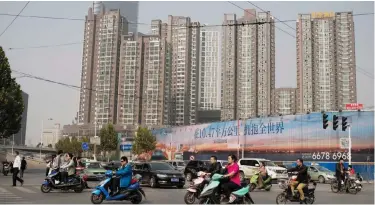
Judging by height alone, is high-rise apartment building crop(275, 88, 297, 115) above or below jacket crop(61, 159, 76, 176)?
above

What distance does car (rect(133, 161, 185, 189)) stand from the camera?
808 inches

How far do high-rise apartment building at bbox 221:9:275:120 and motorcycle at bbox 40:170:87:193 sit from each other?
4061 cm

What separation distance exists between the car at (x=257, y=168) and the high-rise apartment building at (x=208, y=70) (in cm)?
3929

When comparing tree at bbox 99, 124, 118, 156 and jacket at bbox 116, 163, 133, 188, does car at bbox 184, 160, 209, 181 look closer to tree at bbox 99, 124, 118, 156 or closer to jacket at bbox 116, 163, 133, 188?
jacket at bbox 116, 163, 133, 188

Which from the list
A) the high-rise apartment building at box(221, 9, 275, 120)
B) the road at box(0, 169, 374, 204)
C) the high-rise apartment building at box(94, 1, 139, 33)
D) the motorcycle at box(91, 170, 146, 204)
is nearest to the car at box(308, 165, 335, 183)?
the road at box(0, 169, 374, 204)

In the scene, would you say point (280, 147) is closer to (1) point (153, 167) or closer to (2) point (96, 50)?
(2) point (96, 50)

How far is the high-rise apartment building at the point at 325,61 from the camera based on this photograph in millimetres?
32781

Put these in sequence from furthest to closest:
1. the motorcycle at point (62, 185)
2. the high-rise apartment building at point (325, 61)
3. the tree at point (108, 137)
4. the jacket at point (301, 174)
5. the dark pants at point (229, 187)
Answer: the tree at point (108, 137) < the high-rise apartment building at point (325, 61) < the motorcycle at point (62, 185) < the jacket at point (301, 174) < the dark pants at point (229, 187)

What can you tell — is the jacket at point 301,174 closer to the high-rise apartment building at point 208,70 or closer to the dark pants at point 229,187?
the dark pants at point 229,187

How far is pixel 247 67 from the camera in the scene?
58.7 meters

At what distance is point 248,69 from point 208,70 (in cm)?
1601

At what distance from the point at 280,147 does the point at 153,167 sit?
3141cm

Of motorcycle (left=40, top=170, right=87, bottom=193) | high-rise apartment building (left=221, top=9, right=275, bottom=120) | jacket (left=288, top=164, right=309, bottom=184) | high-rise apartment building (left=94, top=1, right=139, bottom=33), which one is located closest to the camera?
jacket (left=288, top=164, right=309, bottom=184)

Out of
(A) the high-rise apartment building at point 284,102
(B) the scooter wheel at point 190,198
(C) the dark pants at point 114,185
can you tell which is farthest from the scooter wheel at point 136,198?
(A) the high-rise apartment building at point 284,102
